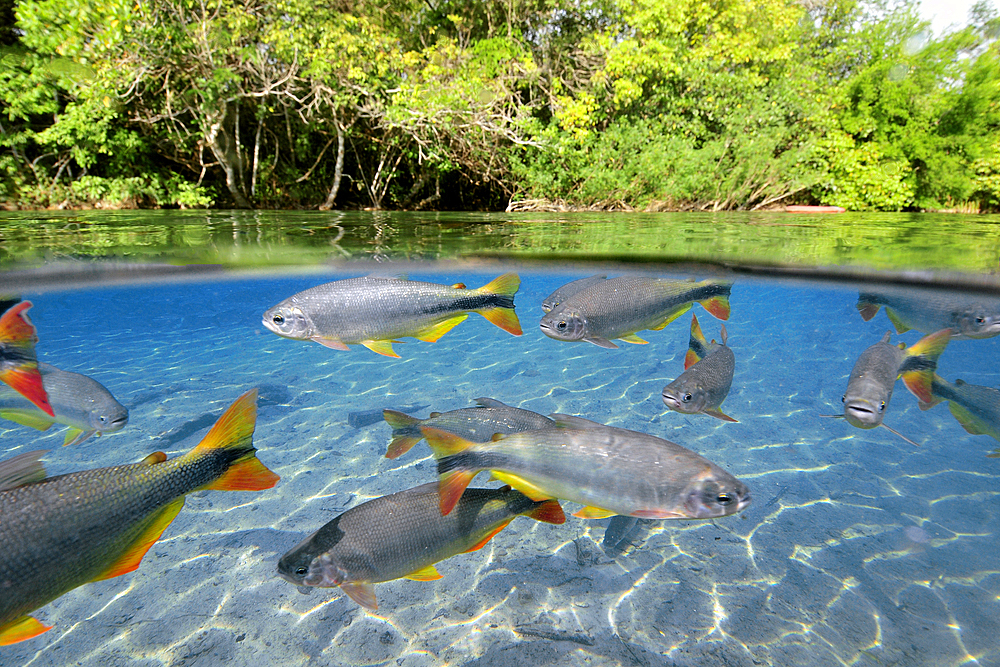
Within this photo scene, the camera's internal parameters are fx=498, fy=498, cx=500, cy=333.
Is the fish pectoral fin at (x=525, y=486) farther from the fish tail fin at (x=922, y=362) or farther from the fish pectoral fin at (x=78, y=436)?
the fish pectoral fin at (x=78, y=436)

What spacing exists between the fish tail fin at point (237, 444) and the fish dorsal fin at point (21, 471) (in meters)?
0.59

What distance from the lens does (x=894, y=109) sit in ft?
70.4

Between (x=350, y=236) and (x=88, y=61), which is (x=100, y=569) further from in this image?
(x=88, y=61)

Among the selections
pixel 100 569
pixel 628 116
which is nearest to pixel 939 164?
pixel 628 116

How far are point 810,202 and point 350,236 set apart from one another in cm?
2087

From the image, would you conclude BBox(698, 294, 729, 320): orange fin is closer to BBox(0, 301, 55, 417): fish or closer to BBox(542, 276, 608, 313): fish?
BBox(542, 276, 608, 313): fish

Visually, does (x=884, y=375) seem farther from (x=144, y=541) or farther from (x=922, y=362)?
(x=144, y=541)

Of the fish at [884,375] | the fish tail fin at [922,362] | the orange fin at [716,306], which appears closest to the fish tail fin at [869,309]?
the fish at [884,375]

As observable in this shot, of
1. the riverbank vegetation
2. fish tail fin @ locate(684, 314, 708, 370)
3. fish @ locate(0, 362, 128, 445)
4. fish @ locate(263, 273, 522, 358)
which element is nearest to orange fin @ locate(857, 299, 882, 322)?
fish tail fin @ locate(684, 314, 708, 370)

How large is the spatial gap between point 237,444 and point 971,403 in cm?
551

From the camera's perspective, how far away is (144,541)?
2.11m

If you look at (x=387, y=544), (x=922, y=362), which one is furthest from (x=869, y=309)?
(x=387, y=544)

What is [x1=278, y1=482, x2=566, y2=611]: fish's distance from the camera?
2521mm

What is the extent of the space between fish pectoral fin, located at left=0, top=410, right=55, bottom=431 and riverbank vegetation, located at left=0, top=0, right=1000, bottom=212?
11280 millimetres
